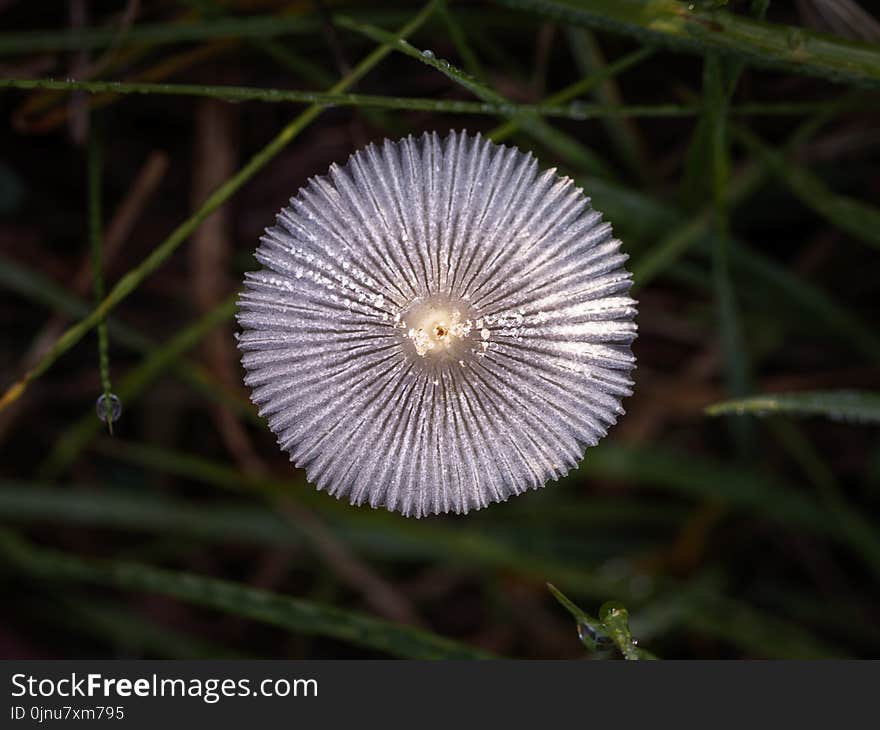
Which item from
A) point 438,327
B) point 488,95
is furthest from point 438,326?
point 488,95

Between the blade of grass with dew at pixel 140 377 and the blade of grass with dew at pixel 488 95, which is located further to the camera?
the blade of grass with dew at pixel 140 377

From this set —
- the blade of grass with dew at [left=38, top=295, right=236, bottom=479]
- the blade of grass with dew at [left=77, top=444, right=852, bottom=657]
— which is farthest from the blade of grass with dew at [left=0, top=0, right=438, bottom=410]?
the blade of grass with dew at [left=77, top=444, right=852, bottom=657]

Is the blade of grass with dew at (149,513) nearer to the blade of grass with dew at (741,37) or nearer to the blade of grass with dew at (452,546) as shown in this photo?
the blade of grass with dew at (452,546)

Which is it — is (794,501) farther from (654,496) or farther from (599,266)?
(599,266)

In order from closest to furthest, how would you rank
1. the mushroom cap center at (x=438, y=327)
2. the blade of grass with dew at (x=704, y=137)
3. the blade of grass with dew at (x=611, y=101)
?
1. the mushroom cap center at (x=438, y=327)
2. the blade of grass with dew at (x=704, y=137)
3. the blade of grass with dew at (x=611, y=101)

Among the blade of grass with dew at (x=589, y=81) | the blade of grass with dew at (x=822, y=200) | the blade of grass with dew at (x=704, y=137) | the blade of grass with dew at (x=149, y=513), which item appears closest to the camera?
the blade of grass with dew at (x=704, y=137)

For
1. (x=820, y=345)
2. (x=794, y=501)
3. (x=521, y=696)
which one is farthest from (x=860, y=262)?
(x=521, y=696)

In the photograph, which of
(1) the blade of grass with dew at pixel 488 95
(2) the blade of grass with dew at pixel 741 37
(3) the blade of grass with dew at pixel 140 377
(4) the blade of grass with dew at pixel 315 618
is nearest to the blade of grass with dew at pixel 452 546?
(3) the blade of grass with dew at pixel 140 377
